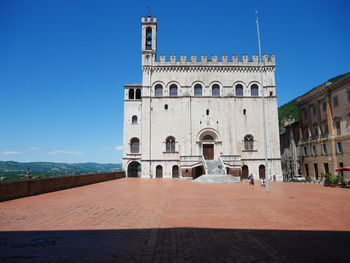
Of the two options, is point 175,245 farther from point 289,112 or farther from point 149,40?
point 289,112

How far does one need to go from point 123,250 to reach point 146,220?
3011 millimetres

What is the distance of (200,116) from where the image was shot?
36.1m

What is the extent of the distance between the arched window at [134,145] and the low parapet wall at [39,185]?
1295 cm

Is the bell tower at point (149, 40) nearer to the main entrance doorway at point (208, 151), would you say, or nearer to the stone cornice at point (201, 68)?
the stone cornice at point (201, 68)

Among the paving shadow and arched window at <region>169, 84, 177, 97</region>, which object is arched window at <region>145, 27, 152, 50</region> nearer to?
arched window at <region>169, 84, 177, 97</region>

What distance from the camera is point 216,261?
16.0 feet

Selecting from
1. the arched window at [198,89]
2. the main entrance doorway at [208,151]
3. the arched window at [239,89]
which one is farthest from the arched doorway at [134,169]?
the arched window at [239,89]

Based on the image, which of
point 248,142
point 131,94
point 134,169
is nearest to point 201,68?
point 131,94

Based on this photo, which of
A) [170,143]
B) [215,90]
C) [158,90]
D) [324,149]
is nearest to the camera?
[324,149]

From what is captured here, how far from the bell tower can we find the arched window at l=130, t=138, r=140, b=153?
1211 centimetres

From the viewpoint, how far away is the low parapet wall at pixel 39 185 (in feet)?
42.2

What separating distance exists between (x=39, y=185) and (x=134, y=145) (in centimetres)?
2244

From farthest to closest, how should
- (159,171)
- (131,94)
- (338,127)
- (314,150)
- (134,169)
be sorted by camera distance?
(131,94)
(134,169)
(314,150)
(159,171)
(338,127)

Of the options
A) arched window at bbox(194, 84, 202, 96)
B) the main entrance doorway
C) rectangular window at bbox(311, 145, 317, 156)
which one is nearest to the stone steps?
the main entrance doorway
